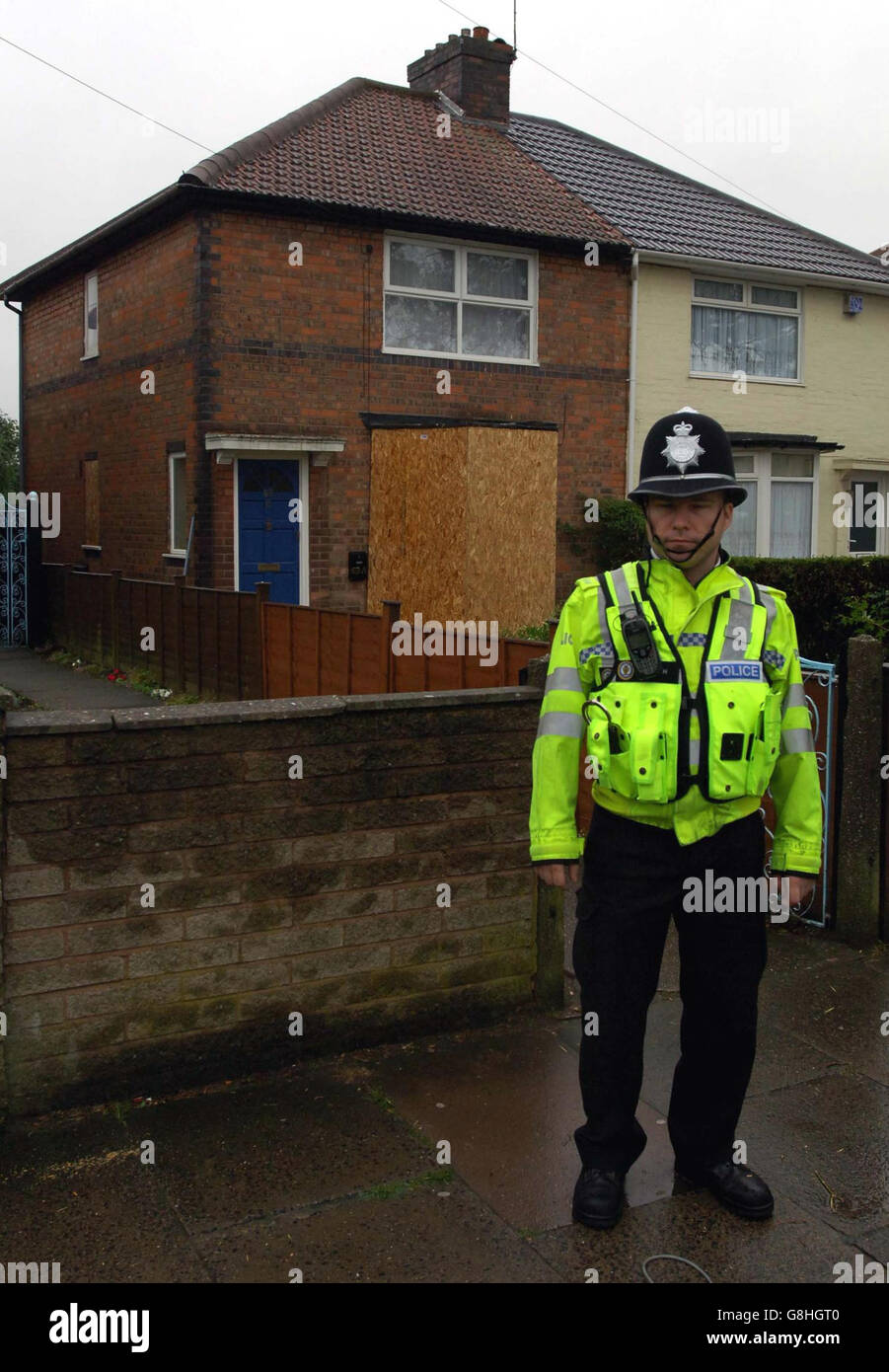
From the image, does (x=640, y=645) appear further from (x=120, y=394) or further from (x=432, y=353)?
(x=120, y=394)

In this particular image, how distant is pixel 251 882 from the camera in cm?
452

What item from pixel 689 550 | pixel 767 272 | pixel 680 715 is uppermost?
pixel 767 272

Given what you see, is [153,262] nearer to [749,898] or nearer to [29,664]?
[29,664]

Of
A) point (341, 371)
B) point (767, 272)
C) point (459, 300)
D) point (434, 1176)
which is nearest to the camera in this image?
point (434, 1176)

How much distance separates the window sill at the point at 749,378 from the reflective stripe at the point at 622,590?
16352mm

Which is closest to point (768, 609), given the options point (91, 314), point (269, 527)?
point (269, 527)

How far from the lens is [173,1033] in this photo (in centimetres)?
440

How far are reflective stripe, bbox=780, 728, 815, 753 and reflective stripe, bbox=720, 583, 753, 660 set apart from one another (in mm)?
346

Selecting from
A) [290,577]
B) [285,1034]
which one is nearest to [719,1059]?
[285,1034]

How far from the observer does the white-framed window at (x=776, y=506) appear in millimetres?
19969

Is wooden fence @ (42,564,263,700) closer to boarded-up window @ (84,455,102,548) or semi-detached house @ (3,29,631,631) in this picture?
boarded-up window @ (84,455,102,548)

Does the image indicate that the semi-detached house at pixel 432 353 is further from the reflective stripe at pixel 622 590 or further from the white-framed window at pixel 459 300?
the reflective stripe at pixel 622 590

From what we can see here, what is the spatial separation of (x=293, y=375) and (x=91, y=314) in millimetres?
5701

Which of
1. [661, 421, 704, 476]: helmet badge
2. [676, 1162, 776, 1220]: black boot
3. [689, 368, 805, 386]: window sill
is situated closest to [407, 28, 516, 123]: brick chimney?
[689, 368, 805, 386]: window sill
